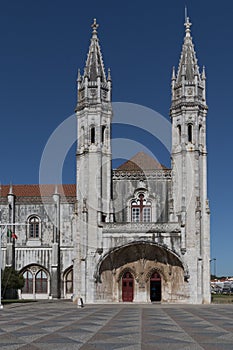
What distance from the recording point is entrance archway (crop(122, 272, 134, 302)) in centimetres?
5447

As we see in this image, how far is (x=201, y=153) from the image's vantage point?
55.1m

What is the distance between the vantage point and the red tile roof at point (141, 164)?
57969 millimetres

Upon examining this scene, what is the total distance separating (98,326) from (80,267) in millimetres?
29850

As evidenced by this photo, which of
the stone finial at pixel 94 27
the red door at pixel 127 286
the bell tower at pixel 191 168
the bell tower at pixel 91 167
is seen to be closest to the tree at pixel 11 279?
the bell tower at pixel 91 167

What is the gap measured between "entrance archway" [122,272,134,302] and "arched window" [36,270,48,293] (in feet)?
39.4

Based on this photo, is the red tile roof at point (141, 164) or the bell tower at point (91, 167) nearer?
the bell tower at point (91, 167)

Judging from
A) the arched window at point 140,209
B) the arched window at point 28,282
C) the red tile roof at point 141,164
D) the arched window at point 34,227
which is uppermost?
the red tile roof at point 141,164

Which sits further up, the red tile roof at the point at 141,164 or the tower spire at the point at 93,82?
the tower spire at the point at 93,82

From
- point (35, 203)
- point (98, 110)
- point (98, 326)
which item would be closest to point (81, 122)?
point (98, 110)

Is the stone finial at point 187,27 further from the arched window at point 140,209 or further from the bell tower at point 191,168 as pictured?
the arched window at point 140,209

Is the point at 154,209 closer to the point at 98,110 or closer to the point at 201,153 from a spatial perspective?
the point at 201,153

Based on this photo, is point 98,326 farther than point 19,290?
No

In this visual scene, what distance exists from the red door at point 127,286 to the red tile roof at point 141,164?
10.1 meters

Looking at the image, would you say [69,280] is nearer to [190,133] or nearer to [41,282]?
[41,282]
